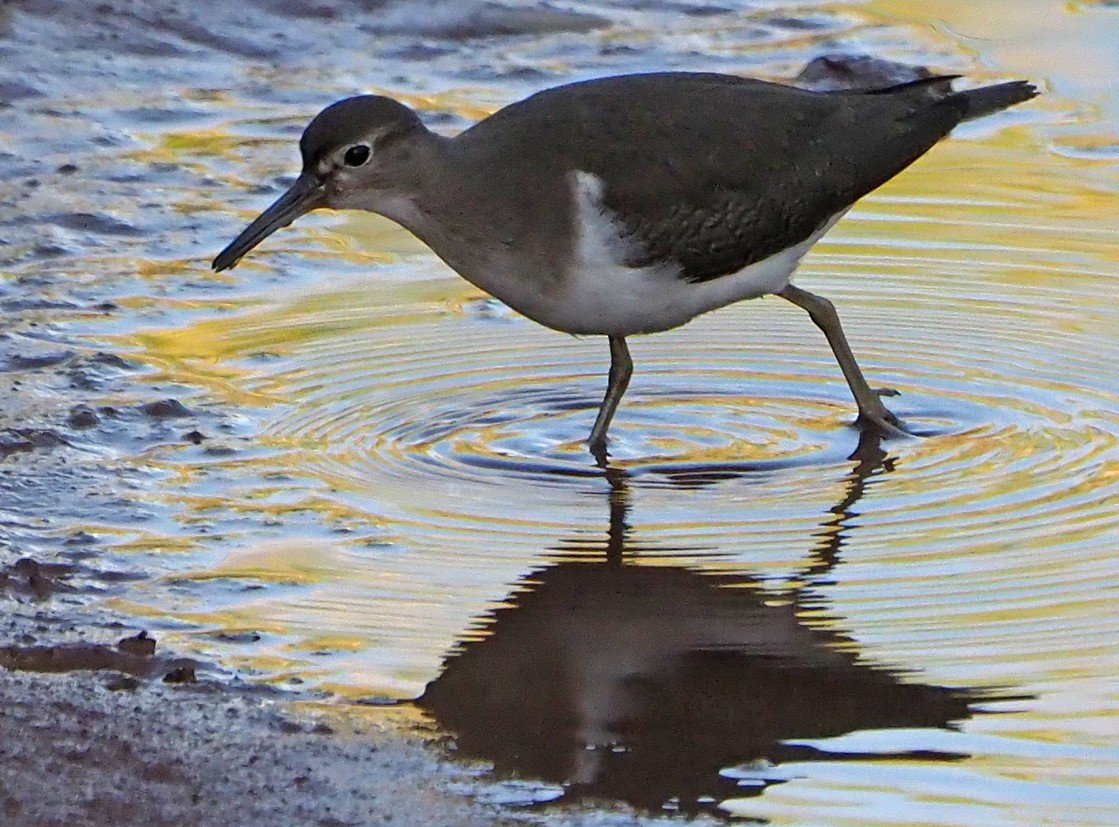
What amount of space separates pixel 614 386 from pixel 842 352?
76 cm

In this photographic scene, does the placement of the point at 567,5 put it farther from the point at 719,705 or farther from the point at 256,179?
the point at 719,705

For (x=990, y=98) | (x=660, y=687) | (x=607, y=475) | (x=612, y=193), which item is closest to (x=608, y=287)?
(x=612, y=193)

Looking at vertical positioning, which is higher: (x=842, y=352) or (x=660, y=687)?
(x=842, y=352)

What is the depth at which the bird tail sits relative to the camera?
286 inches

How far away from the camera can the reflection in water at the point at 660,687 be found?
4.52 m

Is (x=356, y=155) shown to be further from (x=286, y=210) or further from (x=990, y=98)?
(x=990, y=98)

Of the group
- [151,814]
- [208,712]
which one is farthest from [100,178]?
[151,814]

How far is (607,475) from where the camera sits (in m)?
6.32

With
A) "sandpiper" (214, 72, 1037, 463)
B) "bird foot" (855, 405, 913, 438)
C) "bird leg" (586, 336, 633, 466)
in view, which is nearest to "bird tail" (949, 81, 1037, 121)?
"sandpiper" (214, 72, 1037, 463)

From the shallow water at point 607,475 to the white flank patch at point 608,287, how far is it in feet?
1.36

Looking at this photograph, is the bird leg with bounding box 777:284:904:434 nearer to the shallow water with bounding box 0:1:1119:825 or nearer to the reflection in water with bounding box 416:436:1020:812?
the shallow water with bounding box 0:1:1119:825

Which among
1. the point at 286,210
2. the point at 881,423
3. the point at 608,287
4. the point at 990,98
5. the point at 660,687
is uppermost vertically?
the point at 990,98

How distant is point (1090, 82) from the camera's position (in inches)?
390

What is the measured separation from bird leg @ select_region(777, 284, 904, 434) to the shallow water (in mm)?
117
